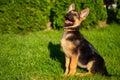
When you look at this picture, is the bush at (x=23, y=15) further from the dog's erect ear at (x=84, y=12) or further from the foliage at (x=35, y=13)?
the dog's erect ear at (x=84, y=12)

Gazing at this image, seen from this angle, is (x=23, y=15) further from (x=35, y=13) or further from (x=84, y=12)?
(x=84, y=12)

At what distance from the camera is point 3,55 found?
8.11 meters

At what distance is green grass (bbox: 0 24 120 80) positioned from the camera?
21.9 ft

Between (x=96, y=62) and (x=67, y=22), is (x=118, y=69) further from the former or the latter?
(x=67, y=22)

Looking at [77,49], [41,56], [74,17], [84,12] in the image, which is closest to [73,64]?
[77,49]

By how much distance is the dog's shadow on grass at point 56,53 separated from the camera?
7891 mm

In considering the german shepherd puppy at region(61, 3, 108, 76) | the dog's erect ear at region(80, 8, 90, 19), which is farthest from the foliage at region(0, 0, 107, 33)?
the dog's erect ear at region(80, 8, 90, 19)

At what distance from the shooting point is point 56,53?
859cm

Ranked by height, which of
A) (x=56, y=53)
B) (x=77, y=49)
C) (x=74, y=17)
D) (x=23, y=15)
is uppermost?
(x=74, y=17)

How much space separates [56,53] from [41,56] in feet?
2.07

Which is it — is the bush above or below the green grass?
above

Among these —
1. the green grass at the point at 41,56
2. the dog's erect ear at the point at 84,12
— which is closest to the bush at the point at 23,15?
the green grass at the point at 41,56

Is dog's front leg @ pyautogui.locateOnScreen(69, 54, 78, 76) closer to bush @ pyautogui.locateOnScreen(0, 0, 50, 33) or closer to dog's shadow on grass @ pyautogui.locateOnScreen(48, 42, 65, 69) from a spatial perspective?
dog's shadow on grass @ pyautogui.locateOnScreen(48, 42, 65, 69)

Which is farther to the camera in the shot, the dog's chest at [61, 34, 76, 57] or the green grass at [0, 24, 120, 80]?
the green grass at [0, 24, 120, 80]
